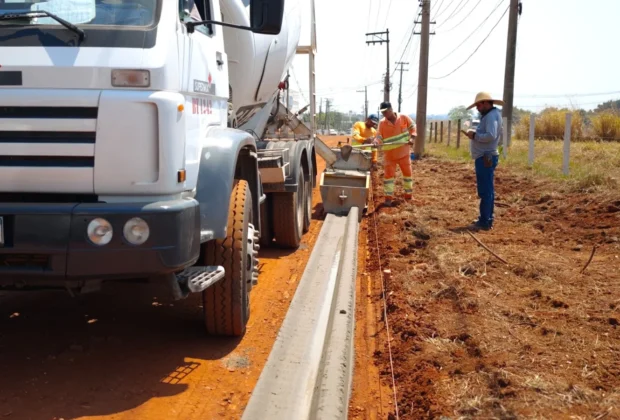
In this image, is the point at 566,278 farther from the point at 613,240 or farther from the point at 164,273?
the point at 164,273

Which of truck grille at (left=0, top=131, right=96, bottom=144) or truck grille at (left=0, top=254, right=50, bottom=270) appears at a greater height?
truck grille at (left=0, top=131, right=96, bottom=144)

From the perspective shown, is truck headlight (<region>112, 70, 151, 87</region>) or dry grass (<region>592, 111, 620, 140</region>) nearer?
truck headlight (<region>112, 70, 151, 87</region>)

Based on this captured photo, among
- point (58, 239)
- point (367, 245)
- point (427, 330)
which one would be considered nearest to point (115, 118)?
point (58, 239)

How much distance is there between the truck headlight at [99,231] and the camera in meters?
3.45

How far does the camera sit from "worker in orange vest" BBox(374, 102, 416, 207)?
11305 mm

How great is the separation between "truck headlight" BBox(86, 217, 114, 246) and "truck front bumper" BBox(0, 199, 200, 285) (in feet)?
0.06

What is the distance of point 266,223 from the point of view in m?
7.79

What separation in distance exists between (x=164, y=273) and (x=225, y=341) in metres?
1.25

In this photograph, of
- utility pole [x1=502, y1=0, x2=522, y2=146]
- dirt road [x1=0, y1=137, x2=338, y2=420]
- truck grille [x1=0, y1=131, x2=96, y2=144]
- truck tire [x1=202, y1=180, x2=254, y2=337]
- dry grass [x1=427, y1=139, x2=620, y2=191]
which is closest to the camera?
truck grille [x1=0, y1=131, x2=96, y2=144]

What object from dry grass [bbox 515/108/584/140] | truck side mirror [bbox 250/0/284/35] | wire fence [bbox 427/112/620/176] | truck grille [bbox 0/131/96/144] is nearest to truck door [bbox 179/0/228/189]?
truck side mirror [bbox 250/0/284/35]

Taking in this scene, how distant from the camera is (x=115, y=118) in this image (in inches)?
138

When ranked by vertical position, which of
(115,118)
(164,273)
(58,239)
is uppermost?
(115,118)

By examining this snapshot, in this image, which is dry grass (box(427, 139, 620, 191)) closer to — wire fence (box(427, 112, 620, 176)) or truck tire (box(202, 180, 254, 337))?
wire fence (box(427, 112, 620, 176))

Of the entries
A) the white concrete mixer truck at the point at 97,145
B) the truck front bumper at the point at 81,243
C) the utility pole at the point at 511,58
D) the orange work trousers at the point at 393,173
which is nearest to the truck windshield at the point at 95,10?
the white concrete mixer truck at the point at 97,145
